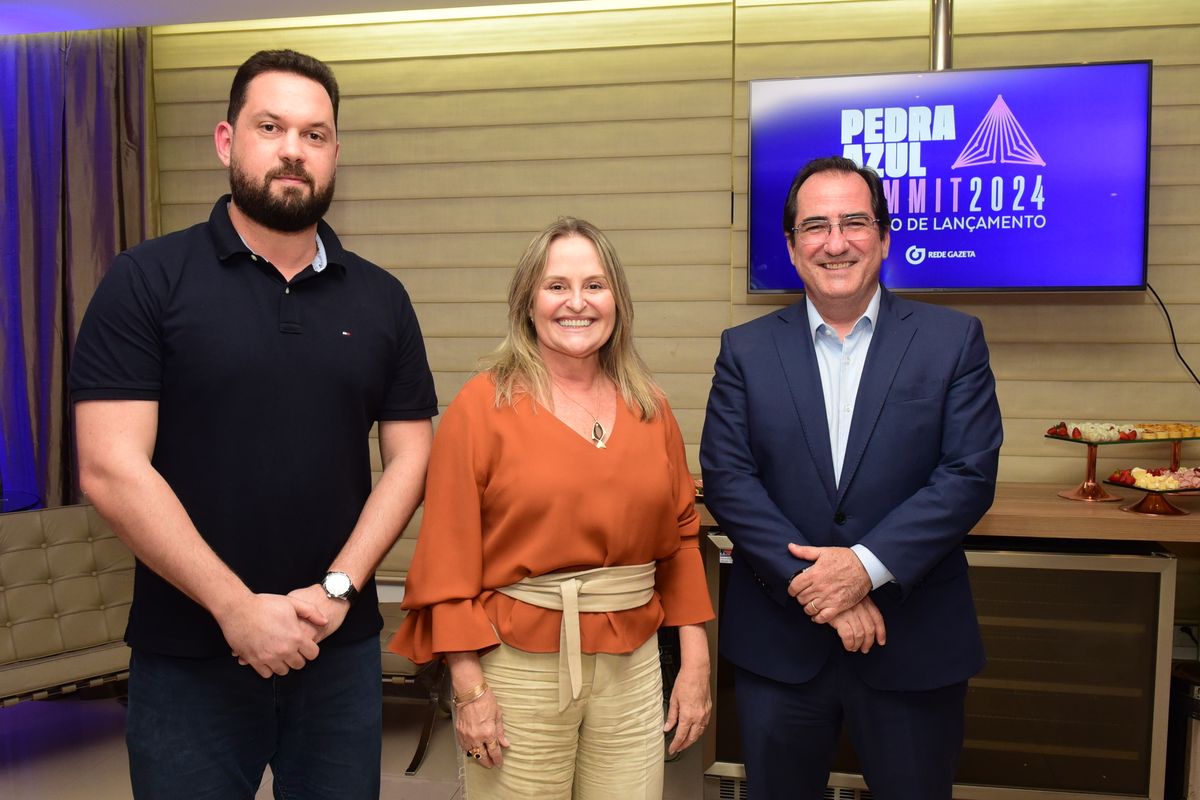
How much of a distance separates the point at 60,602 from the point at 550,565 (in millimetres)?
2341

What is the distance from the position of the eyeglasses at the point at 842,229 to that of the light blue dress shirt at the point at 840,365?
5.6 inches

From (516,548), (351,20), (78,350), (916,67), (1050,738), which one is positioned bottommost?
(1050,738)

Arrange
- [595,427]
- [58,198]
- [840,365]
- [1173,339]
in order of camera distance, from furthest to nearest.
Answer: [58,198] < [1173,339] < [840,365] < [595,427]

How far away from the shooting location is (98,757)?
9.75 ft

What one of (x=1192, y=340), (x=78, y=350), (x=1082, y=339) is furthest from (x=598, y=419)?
(x=1192, y=340)

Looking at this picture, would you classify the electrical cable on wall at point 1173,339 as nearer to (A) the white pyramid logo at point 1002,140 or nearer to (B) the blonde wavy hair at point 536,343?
(A) the white pyramid logo at point 1002,140

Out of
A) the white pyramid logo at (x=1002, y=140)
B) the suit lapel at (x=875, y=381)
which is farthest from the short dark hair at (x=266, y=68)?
the white pyramid logo at (x=1002, y=140)

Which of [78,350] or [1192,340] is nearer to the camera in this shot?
[78,350]

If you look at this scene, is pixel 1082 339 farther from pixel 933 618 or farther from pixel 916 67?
pixel 933 618

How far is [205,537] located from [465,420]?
1.49 feet

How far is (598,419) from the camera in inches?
63.4

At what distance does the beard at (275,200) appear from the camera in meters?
1.43

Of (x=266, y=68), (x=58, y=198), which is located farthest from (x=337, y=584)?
(x=58, y=198)

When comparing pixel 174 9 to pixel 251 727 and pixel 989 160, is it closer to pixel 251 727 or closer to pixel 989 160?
pixel 251 727
